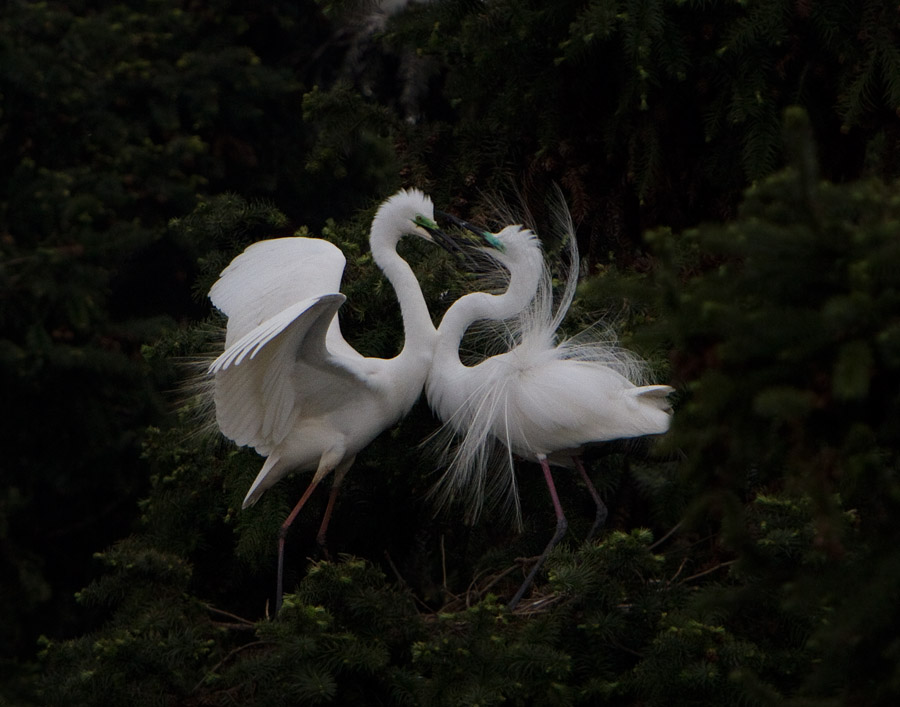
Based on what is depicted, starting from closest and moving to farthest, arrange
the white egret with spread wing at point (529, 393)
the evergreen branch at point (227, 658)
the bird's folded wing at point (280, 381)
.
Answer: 1. the evergreen branch at point (227, 658)
2. the bird's folded wing at point (280, 381)
3. the white egret with spread wing at point (529, 393)

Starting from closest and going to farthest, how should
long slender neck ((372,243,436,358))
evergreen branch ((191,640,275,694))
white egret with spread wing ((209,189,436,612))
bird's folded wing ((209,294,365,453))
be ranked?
1. evergreen branch ((191,640,275,694))
2. bird's folded wing ((209,294,365,453))
3. white egret with spread wing ((209,189,436,612))
4. long slender neck ((372,243,436,358))

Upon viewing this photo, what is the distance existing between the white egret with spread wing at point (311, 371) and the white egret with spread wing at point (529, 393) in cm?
18

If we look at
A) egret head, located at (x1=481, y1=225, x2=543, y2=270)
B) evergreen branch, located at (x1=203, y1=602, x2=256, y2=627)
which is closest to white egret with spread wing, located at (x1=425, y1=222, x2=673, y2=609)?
egret head, located at (x1=481, y1=225, x2=543, y2=270)

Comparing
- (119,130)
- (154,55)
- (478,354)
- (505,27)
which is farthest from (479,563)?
(154,55)

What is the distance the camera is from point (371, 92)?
582 centimetres

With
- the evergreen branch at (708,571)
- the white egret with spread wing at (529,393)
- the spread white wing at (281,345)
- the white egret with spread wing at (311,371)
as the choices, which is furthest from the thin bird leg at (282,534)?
the evergreen branch at (708,571)

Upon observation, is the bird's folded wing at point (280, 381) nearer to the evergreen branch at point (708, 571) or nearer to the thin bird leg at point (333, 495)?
the thin bird leg at point (333, 495)

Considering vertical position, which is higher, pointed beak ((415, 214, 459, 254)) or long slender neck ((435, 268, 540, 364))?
pointed beak ((415, 214, 459, 254))

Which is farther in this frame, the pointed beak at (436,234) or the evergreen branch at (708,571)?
the pointed beak at (436,234)

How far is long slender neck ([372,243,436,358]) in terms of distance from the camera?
3920 millimetres

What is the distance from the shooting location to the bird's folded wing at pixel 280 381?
11.0ft

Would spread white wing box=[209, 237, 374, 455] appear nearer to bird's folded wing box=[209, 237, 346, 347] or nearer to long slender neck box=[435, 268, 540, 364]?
bird's folded wing box=[209, 237, 346, 347]

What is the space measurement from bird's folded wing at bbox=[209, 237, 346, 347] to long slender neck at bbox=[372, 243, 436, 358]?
7.9 inches

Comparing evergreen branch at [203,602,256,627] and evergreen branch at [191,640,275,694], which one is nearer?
evergreen branch at [191,640,275,694]
